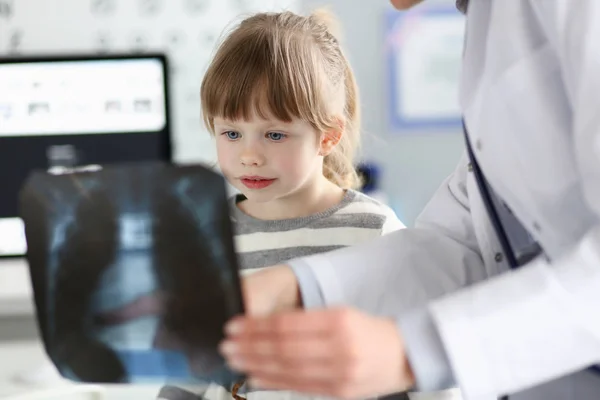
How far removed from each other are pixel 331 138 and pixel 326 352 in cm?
69

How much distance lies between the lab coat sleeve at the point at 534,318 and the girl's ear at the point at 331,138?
61cm

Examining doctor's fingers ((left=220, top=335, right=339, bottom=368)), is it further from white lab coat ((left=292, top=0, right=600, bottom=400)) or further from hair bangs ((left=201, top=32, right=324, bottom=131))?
Answer: hair bangs ((left=201, top=32, right=324, bottom=131))

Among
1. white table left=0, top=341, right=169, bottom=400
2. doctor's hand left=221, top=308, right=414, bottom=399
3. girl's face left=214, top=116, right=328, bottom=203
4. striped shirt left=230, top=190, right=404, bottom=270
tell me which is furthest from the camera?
white table left=0, top=341, right=169, bottom=400

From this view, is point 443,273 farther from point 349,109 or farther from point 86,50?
point 86,50

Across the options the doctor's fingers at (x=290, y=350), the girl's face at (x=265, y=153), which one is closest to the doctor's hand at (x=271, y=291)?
the doctor's fingers at (x=290, y=350)

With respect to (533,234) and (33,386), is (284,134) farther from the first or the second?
(33,386)

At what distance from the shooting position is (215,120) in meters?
1.21

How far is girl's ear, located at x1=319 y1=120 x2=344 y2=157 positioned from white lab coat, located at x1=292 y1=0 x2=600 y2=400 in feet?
0.96

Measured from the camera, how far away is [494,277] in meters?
0.80

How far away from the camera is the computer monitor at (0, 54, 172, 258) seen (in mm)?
2080

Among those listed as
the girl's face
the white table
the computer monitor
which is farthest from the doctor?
the computer monitor

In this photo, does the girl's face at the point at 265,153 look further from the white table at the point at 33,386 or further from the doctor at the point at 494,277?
the white table at the point at 33,386

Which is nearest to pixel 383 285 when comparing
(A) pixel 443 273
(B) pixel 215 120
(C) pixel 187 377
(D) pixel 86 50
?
(A) pixel 443 273

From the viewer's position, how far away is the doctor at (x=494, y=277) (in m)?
0.64
